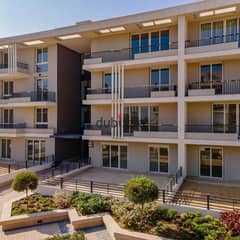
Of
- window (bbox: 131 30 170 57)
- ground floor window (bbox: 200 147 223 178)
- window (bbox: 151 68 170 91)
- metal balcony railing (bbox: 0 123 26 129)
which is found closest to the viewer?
ground floor window (bbox: 200 147 223 178)

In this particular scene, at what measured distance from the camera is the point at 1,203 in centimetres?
1449

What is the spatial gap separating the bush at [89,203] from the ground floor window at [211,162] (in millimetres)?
7823

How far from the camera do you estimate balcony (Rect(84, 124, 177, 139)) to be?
17.6 metres

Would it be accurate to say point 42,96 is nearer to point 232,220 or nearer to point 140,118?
point 140,118

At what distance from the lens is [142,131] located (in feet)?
61.7

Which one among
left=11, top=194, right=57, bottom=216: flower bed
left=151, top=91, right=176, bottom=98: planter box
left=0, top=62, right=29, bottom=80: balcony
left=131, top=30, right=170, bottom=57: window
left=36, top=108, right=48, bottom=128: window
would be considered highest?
left=131, top=30, right=170, bottom=57: window

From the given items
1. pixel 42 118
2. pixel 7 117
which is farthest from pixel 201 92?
pixel 7 117

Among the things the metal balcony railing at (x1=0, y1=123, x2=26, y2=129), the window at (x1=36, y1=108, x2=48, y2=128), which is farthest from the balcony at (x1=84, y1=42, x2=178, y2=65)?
the metal balcony railing at (x1=0, y1=123, x2=26, y2=129)

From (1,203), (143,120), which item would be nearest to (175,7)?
(143,120)

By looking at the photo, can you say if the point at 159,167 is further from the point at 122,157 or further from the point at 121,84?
the point at 121,84

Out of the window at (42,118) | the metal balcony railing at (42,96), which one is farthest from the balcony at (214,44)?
the window at (42,118)

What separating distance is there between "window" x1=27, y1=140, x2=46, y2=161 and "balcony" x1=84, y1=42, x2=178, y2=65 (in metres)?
8.75

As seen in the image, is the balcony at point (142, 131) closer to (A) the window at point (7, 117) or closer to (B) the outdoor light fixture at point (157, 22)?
(B) the outdoor light fixture at point (157, 22)

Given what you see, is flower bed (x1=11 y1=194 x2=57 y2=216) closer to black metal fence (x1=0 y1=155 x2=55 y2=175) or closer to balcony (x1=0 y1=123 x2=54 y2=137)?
black metal fence (x1=0 y1=155 x2=55 y2=175)
